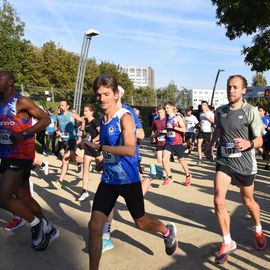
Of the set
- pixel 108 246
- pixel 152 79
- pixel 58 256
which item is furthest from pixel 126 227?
pixel 152 79

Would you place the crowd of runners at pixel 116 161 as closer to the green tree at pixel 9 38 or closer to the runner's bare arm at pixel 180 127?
the runner's bare arm at pixel 180 127

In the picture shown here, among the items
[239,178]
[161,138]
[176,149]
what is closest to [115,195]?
[239,178]

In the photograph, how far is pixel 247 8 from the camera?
14.5 m

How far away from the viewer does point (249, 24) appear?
15.2 m

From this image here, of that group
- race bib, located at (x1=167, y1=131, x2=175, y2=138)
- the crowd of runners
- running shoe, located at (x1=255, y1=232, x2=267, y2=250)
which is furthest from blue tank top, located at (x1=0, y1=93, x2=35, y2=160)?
race bib, located at (x1=167, y1=131, x2=175, y2=138)

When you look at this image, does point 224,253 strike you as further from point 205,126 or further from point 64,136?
point 205,126

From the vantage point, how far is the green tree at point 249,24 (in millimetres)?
14461

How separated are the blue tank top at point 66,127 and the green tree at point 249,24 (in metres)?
9.10

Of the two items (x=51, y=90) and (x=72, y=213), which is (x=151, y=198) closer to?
(x=72, y=213)

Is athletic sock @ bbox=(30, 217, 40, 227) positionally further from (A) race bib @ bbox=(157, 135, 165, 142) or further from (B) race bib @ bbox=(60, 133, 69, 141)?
(A) race bib @ bbox=(157, 135, 165, 142)

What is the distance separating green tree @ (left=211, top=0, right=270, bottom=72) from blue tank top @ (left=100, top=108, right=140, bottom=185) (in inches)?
494

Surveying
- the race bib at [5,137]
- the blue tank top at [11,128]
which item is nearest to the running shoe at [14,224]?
the blue tank top at [11,128]

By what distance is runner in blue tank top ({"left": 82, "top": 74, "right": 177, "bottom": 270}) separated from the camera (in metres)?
3.22

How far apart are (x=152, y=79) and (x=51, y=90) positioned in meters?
152
